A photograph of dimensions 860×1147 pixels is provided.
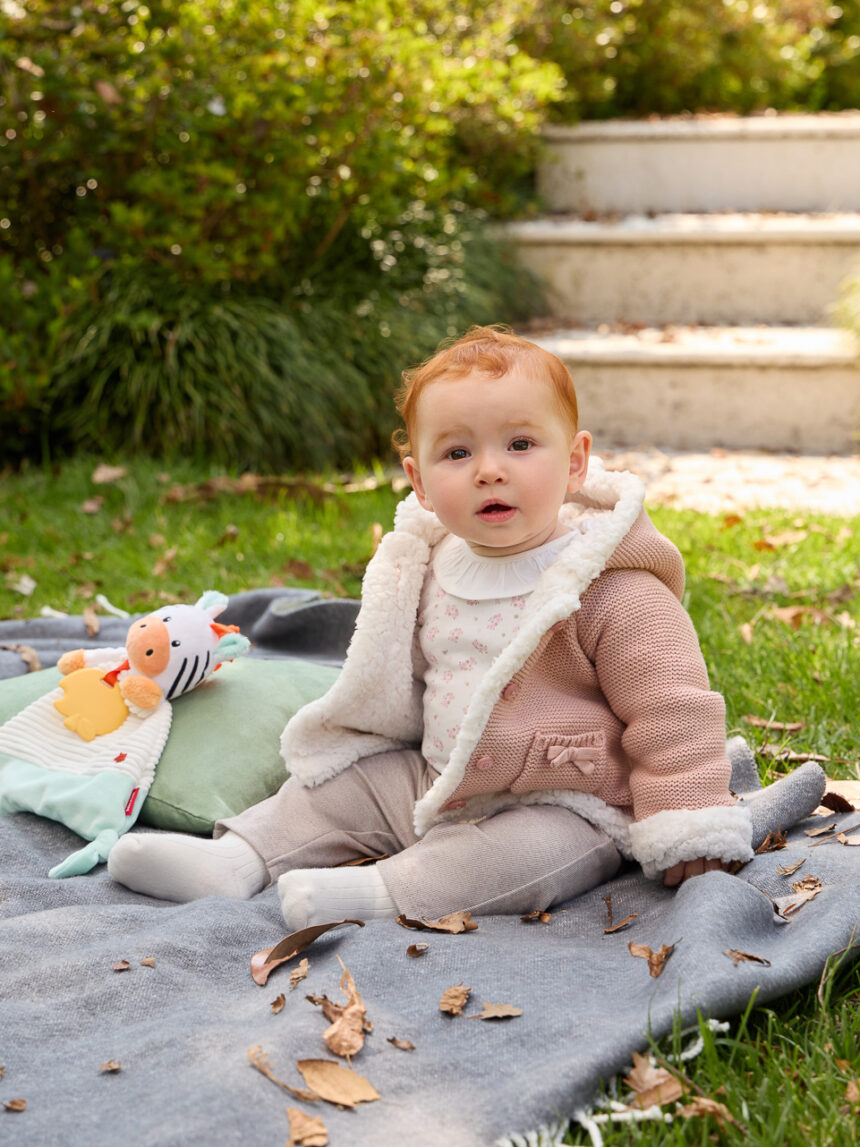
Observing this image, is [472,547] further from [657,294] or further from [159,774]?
[657,294]

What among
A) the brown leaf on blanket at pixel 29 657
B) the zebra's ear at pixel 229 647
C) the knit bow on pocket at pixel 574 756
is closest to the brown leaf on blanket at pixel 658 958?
the knit bow on pocket at pixel 574 756

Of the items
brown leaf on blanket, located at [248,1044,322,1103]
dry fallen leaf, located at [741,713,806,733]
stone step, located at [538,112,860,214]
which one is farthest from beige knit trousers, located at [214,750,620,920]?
stone step, located at [538,112,860,214]

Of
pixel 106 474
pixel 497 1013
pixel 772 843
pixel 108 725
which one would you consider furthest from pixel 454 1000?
pixel 106 474

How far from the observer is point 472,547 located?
2.09 meters

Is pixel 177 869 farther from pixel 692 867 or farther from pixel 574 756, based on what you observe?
pixel 692 867

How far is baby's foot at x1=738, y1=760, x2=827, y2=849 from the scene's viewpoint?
1.99 m

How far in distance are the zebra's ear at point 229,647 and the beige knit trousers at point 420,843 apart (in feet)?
1.27

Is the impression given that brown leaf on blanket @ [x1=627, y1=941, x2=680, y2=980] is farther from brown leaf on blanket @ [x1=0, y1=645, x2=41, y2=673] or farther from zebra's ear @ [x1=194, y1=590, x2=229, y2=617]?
brown leaf on blanket @ [x1=0, y1=645, x2=41, y2=673]

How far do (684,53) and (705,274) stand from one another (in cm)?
209

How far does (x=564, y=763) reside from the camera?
1.94 m

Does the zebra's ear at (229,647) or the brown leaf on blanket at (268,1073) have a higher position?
the zebra's ear at (229,647)

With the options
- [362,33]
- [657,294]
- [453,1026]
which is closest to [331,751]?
[453,1026]

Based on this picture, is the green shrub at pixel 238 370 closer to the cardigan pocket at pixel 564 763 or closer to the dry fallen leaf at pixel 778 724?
the dry fallen leaf at pixel 778 724

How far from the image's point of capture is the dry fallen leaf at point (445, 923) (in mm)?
1787
